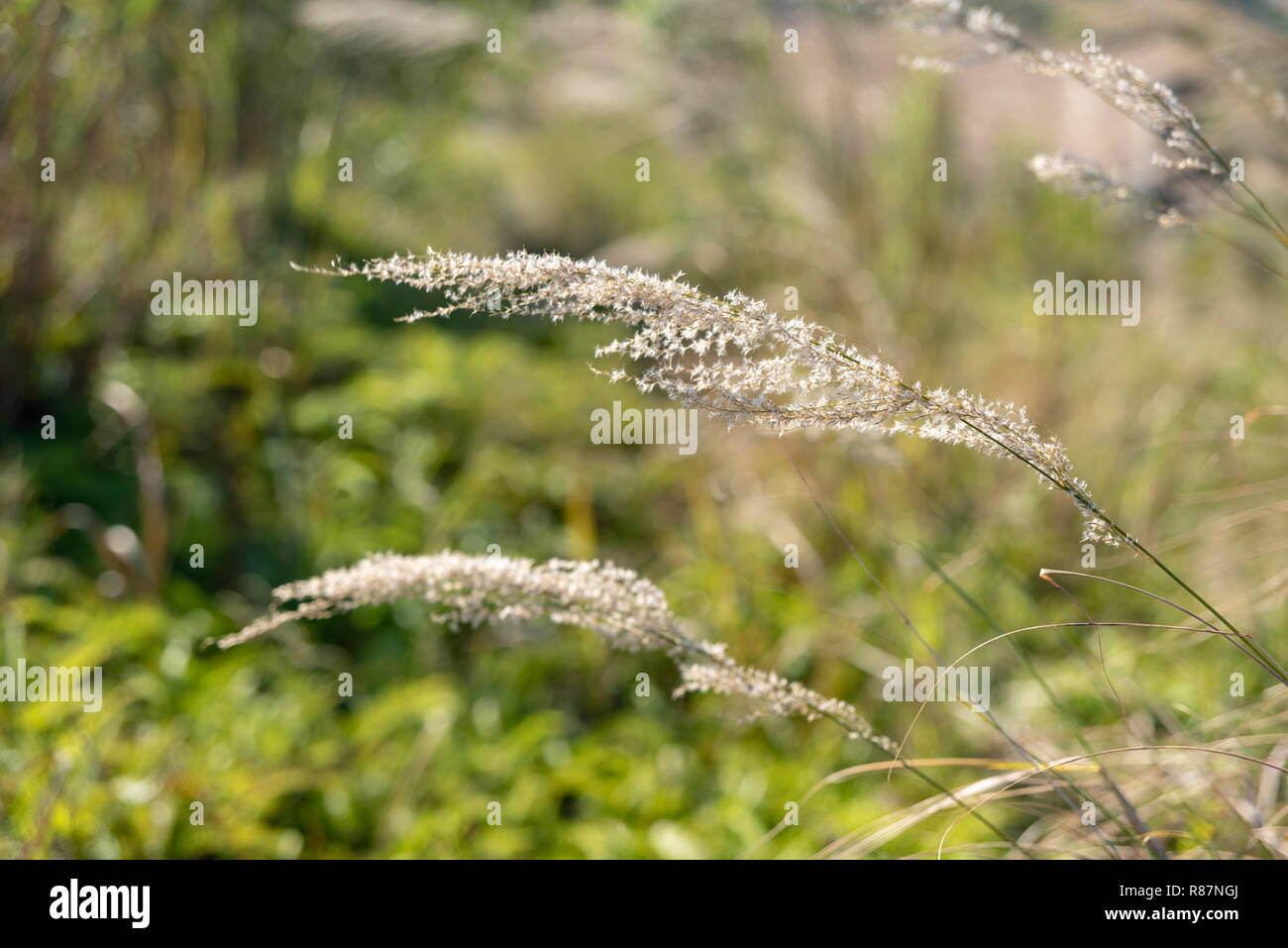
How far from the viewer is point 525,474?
3.98 m

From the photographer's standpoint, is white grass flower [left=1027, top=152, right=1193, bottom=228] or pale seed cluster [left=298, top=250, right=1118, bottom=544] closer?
pale seed cluster [left=298, top=250, right=1118, bottom=544]

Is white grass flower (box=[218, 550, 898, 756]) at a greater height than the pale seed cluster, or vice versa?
the pale seed cluster

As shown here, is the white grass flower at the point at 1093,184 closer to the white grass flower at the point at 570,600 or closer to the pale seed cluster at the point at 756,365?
the pale seed cluster at the point at 756,365

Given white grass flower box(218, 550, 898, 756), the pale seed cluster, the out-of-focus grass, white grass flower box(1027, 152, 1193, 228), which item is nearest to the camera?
the pale seed cluster

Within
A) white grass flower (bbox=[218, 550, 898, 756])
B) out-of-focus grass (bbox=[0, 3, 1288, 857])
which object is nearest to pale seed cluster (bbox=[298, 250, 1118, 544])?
white grass flower (bbox=[218, 550, 898, 756])

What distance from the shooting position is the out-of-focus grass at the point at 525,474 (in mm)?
2459

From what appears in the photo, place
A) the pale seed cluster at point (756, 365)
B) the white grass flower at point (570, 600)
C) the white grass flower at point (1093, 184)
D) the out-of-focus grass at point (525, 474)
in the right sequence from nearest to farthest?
the pale seed cluster at point (756, 365) < the white grass flower at point (570, 600) < the white grass flower at point (1093, 184) < the out-of-focus grass at point (525, 474)

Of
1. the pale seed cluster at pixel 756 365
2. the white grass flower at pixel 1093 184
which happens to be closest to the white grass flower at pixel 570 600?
the pale seed cluster at pixel 756 365

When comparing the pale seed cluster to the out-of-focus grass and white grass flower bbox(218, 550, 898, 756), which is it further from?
the out-of-focus grass

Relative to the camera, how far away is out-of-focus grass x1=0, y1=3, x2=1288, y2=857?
96.8 inches

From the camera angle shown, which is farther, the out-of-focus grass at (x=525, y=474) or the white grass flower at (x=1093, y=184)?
the out-of-focus grass at (x=525, y=474)

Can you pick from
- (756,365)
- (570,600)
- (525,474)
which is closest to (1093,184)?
(756,365)
